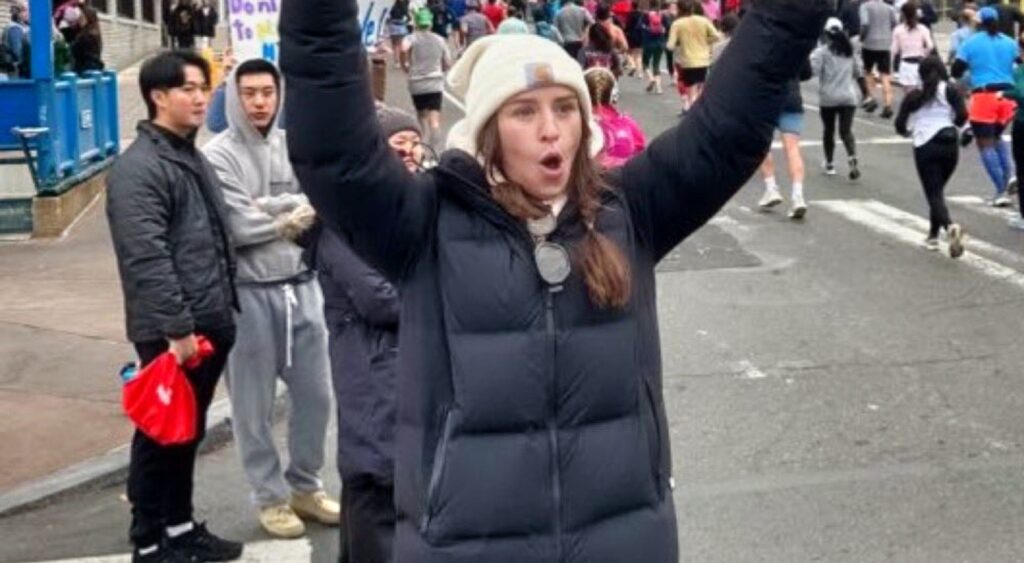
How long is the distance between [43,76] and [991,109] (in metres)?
8.52

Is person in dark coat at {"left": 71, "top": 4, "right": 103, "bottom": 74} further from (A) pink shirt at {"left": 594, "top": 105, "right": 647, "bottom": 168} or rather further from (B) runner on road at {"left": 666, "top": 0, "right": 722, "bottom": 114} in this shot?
(A) pink shirt at {"left": 594, "top": 105, "right": 647, "bottom": 168}

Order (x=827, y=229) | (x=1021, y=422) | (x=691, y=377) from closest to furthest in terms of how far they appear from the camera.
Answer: (x=1021, y=422) → (x=691, y=377) → (x=827, y=229)

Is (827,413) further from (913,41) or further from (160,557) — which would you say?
(913,41)

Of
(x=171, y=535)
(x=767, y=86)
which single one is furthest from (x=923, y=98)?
(x=767, y=86)

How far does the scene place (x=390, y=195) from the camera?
2.55 m

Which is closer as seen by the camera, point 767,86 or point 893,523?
point 767,86

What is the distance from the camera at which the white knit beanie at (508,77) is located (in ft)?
8.58

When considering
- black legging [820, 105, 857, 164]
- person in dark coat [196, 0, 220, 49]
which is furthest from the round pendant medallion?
person in dark coat [196, 0, 220, 49]

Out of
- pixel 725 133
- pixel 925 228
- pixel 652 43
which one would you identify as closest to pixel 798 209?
pixel 925 228

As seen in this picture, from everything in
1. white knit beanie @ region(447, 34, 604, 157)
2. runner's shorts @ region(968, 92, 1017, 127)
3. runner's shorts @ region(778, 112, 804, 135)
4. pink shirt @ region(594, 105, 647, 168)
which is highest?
white knit beanie @ region(447, 34, 604, 157)

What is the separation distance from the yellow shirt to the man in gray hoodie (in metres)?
16.4

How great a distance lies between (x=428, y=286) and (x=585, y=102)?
44 centimetres

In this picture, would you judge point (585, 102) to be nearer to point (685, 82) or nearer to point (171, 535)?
point (171, 535)

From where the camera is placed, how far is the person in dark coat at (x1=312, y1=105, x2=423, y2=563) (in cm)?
422
